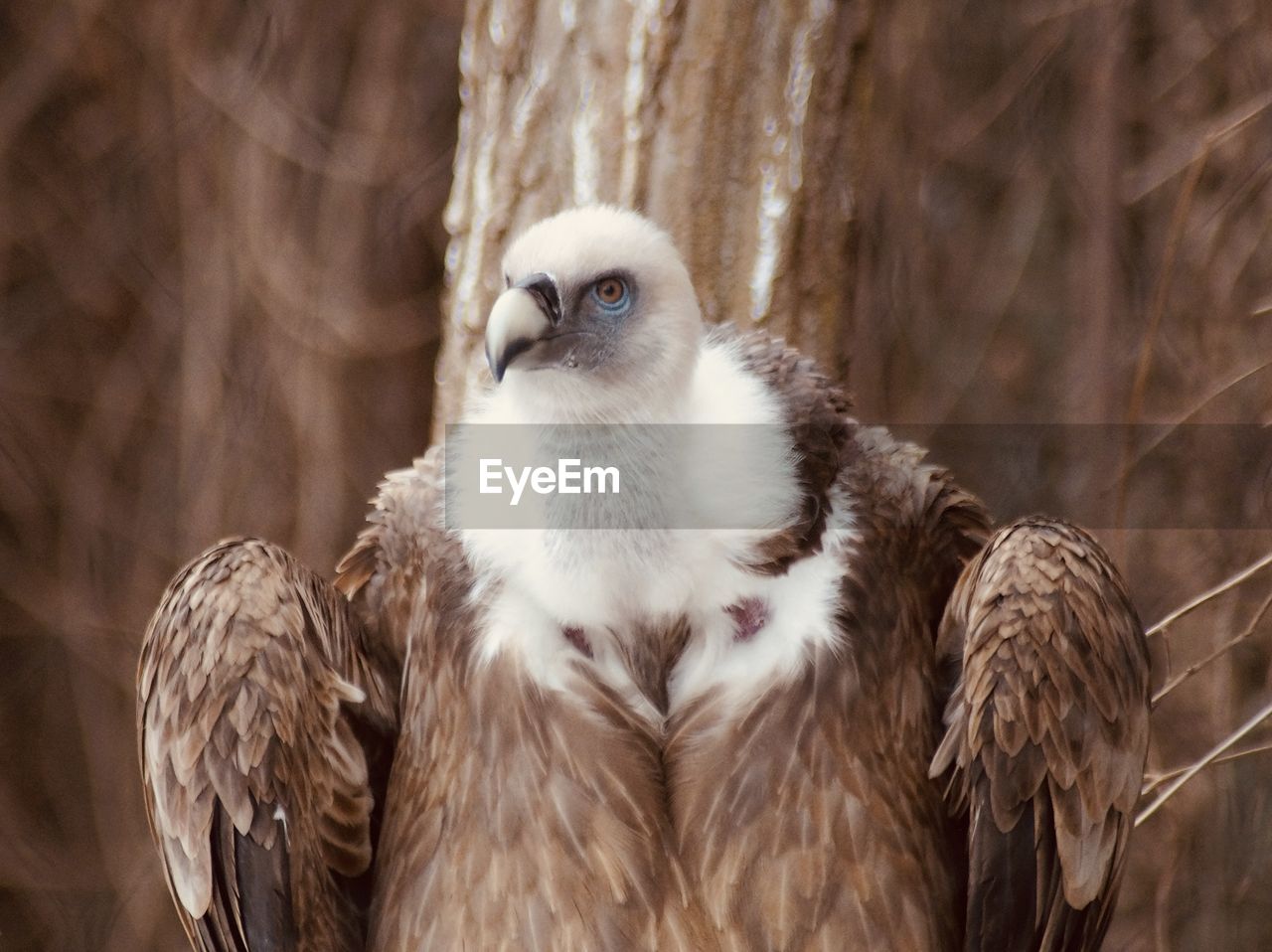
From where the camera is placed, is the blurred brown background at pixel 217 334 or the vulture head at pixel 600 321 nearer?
the vulture head at pixel 600 321

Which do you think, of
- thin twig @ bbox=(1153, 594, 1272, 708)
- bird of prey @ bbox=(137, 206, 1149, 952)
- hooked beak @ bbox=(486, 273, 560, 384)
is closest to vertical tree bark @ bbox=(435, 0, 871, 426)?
bird of prey @ bbox=(137, 206, 1149, 952)

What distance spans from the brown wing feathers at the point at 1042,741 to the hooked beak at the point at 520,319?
48 centimetres

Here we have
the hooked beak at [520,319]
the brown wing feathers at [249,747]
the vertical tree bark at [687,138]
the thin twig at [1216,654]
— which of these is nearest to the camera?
the hooked beak at [520,319]

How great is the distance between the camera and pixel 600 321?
1.26 meters

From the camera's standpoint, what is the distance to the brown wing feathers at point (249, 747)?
1.28 m

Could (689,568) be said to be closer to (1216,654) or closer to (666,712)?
(666,712)

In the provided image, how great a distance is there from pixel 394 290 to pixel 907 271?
1130 millimetres

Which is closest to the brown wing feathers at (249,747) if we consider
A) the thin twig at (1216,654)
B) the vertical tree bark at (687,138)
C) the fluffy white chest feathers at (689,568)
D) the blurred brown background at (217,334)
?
the fluffy white chest feathers at (689,568)

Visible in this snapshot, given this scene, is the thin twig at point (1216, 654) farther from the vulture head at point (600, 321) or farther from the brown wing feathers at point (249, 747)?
the brown wing feathers at point (249, 747)

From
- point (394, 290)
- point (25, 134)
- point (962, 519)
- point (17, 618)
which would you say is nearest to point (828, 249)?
point (962, 519)

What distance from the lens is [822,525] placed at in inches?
53.8

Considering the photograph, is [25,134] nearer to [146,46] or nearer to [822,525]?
[146,46]

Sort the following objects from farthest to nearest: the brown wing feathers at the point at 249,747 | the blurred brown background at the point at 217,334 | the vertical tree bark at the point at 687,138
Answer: the blurred brown background at the point at 217,334
the vertical tree bark at the point at 687,138
the brown wing feathers at the point at 249,747

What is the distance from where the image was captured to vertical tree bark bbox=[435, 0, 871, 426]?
1688mm
